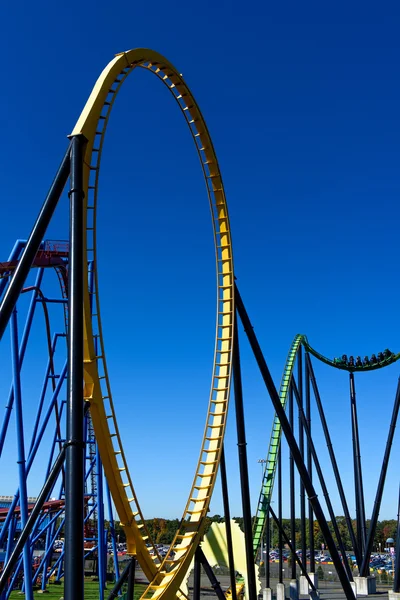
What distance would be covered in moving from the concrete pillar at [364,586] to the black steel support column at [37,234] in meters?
17.8

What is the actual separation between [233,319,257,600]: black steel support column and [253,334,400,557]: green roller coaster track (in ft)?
24.5

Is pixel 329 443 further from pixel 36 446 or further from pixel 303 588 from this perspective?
pixel 36 446

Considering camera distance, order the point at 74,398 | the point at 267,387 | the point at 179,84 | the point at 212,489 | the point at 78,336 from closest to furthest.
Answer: the point at 74,398 < the point at 78,336 < the point at 212,489 < the point at 179,84 < the point at 267,387

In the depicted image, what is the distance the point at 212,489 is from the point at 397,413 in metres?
12.0

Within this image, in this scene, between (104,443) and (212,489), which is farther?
(212,489)

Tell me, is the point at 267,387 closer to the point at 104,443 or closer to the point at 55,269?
the point at 104,443

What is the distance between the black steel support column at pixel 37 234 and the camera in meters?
4.79

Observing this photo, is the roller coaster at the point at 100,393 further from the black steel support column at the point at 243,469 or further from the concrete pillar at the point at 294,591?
the concrete pillar at the point at 294,591

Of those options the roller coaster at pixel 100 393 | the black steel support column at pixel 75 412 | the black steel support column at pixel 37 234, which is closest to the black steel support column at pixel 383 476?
the roller coaster at pixel 100 393

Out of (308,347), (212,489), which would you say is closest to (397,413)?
(308,347)

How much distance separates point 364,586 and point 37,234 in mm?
17857

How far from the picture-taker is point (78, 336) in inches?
175

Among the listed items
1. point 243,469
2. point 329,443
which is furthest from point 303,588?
point 243,469

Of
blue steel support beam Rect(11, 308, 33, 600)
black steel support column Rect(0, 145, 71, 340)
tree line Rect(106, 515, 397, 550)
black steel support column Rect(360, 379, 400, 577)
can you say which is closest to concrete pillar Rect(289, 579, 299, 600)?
black steel support column Rect(360, 379, 400, 577)
